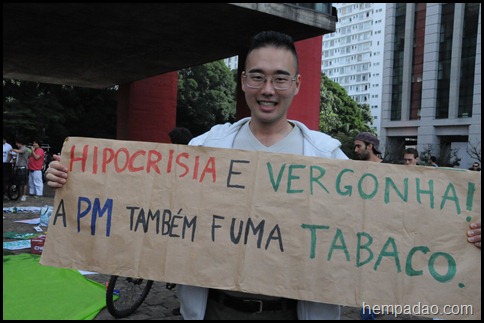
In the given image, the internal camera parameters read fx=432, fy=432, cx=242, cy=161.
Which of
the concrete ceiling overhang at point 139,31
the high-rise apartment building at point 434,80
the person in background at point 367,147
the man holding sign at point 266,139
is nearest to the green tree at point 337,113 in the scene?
the high-rise apartment building at point 434,80

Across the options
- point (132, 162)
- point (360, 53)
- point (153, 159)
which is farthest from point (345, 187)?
point (360, 53)

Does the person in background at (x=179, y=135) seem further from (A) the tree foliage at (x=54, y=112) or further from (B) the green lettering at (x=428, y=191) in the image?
(A) the tree foliage at (x=54, y=112)

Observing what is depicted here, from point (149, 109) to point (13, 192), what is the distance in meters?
5.58

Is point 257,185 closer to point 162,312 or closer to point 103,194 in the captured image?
point 103,194

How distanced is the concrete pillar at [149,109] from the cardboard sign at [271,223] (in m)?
13.7

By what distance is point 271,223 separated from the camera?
6.75 feet

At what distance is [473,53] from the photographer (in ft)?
137

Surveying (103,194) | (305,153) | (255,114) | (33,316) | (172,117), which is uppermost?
(172,117)

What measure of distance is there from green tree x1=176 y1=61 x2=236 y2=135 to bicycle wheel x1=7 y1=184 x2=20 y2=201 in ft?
68.0

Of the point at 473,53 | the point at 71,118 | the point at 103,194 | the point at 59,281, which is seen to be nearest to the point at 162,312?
the point at 59,281

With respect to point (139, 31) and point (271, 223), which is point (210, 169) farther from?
point (139, 31)

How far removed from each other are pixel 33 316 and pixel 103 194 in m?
3.06

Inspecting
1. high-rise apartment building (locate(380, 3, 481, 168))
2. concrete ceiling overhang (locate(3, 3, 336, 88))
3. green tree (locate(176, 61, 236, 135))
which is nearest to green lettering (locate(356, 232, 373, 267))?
concrete ceiling overhang (locate(3, 3, 336, 88))

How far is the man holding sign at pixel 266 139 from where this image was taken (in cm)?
197
